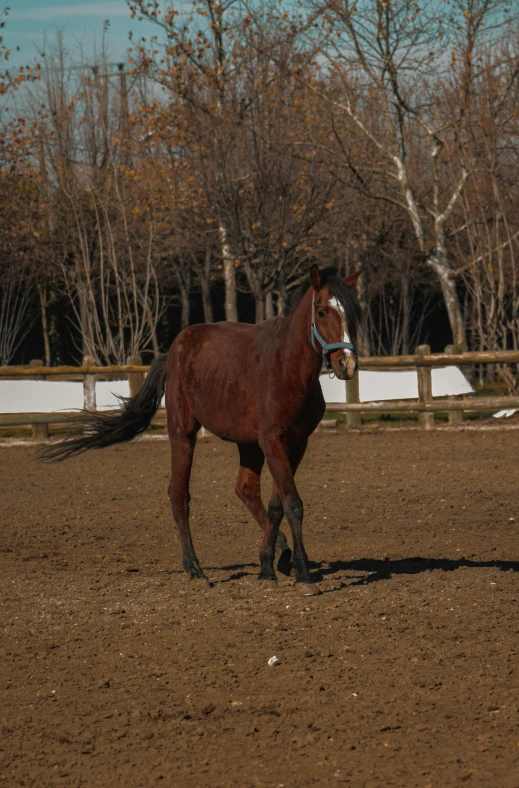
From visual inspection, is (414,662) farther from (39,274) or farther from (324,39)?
(39,274)

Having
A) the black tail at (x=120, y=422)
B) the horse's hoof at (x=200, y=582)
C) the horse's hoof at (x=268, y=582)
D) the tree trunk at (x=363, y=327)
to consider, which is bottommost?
the horse's hoof at (x=200, y=582)

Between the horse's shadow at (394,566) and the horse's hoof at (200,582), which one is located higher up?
the horse's hoof at (200,582)

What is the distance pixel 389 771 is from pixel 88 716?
1313 millimetres

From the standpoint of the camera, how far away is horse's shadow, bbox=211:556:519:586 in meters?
6.32

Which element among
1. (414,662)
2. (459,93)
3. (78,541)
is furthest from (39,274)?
(414,662)

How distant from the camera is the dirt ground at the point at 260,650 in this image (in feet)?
11.5

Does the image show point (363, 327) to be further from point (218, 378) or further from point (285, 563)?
point (285, 563)

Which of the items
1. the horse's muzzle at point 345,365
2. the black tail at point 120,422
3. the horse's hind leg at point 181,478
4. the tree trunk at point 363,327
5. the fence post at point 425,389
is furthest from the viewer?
the tree trunk at point 363,327

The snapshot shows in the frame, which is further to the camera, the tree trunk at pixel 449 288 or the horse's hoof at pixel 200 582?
the tree trunk at pixel 449 288

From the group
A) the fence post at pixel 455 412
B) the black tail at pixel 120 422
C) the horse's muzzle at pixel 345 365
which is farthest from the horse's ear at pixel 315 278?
the fence post at pixel 455 412

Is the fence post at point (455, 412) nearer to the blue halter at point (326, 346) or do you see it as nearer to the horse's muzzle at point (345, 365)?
the blue halter at point (326, 346)

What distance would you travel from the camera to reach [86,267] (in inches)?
727

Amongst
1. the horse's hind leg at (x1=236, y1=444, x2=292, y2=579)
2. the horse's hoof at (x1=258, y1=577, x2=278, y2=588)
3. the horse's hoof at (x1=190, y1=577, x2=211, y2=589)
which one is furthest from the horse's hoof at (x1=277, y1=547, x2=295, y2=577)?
the horse's hoof at (x1=190, y1=577, x2=211, y2=589)

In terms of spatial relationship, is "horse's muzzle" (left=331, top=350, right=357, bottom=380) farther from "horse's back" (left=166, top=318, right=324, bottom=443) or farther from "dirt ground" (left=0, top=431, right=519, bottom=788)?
"dirt ground" (left=0, top=431, right=519, bottom=788)
